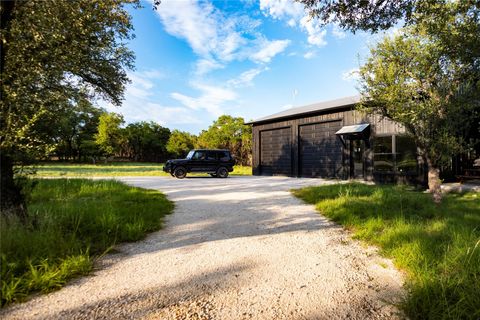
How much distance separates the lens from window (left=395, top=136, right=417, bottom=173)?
11.1 m

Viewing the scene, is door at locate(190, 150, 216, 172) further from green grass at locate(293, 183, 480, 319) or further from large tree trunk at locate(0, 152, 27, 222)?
large tree trunk at locate(0, 152, 27, 222)

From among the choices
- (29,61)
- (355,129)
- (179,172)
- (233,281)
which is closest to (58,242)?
(233,281)

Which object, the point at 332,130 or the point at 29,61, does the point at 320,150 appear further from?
the point at 29,61

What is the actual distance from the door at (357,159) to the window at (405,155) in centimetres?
160

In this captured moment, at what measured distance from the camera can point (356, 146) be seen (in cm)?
1321

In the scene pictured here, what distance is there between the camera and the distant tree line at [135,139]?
30.4 m

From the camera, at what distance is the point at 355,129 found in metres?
12.5

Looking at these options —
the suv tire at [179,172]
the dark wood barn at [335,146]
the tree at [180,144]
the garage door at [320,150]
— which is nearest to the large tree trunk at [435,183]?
the dark wood barn at [335,146]

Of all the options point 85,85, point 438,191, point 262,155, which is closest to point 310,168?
point 262,155

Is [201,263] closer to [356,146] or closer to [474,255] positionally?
[474,255]

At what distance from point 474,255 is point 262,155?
53.1ft

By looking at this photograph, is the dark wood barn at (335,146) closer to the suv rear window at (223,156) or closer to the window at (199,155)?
the suv rear window at (223,156)

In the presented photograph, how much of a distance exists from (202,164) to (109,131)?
25.6 m

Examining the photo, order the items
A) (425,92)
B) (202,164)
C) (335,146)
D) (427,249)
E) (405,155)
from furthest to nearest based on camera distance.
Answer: (202,164) → (335,146) → (405,155) → (425,92) → (427,249)
